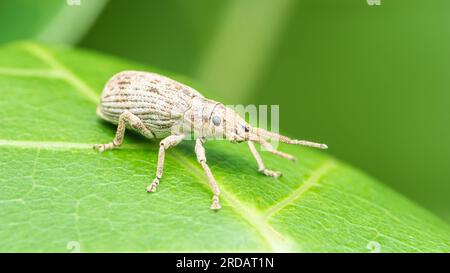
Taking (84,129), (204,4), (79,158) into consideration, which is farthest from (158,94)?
(204,4)

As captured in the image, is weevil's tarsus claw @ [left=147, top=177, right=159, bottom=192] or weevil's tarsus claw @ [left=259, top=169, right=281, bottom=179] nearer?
weevil's tarsus claw @ [left=147, top=177, right=159, bottom=192]

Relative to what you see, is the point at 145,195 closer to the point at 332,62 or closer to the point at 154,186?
the point at 154,186

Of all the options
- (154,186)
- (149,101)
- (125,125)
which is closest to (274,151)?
(149,101)

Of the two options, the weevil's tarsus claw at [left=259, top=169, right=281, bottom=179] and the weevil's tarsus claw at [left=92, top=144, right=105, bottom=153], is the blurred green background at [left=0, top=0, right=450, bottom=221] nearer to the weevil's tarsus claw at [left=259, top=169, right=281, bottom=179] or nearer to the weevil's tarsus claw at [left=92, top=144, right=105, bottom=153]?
the weevil's tarsus claw at [left=259, top=169, right=281, bottom=179]

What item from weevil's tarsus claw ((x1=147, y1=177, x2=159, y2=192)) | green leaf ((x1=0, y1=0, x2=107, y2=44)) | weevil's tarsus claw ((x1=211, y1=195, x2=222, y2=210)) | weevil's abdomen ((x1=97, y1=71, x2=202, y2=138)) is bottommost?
weevil's tarsus claw ((x1=211, y1=195, x2=222, y2=210))

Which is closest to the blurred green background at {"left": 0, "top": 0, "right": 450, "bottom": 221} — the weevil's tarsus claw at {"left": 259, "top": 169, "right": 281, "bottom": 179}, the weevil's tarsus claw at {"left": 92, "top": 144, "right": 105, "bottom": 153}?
the weevil's tarsus claw at {"left": 259, "top": 169, "right": 281, "bottom": 179}
